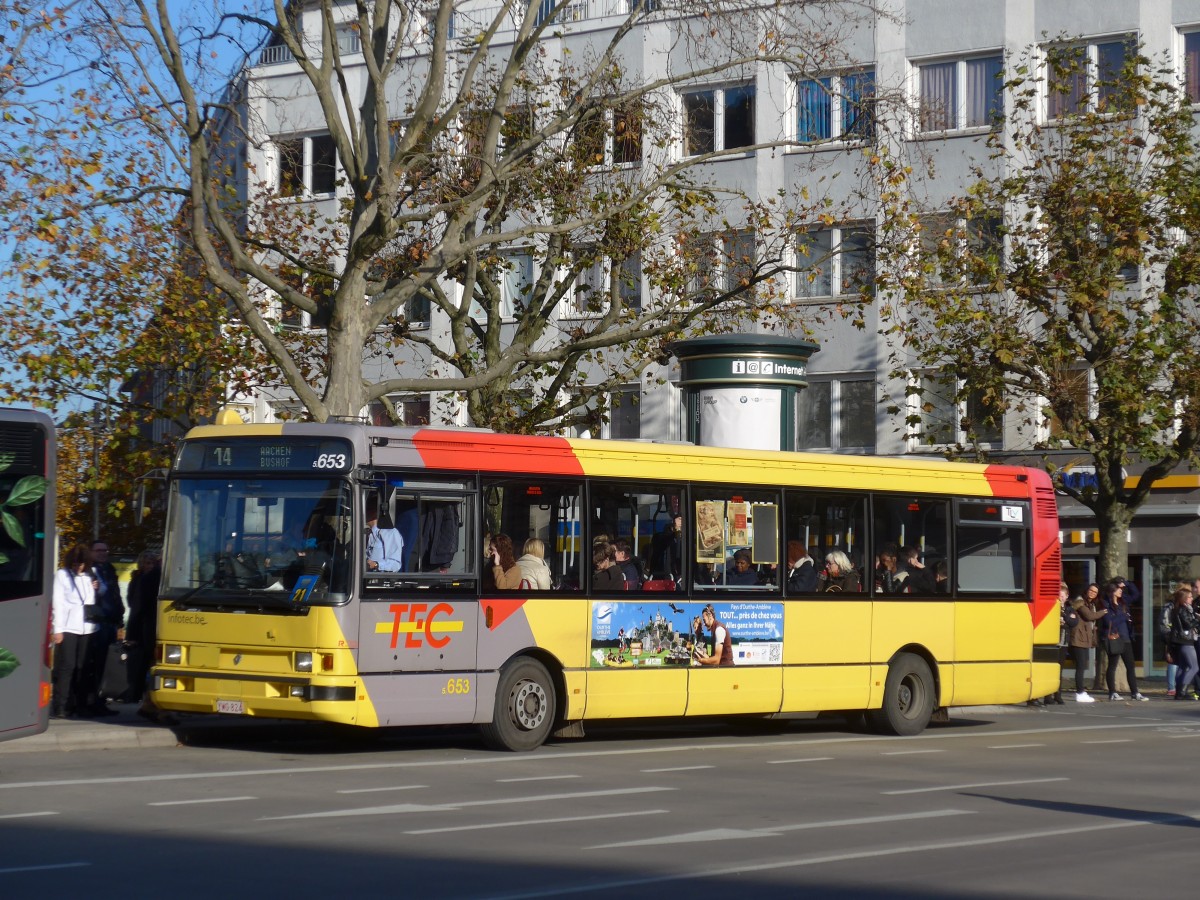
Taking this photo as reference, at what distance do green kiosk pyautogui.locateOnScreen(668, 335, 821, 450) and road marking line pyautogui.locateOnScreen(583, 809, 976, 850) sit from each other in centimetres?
1324

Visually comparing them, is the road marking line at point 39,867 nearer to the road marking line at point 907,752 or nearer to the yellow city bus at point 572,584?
the yellow city bus at point 572,584

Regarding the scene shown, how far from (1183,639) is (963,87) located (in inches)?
534

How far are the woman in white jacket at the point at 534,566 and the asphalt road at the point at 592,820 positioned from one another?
1521 millimetres

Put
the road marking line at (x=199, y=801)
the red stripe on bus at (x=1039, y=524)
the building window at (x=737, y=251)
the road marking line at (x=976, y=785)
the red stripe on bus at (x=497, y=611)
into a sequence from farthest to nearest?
1. the building window at (x=737, y=251)
2. the red stripe on bus at (x=1039, y=524)
3. the red stripe on bus at (x=497, y=611)
4. the road marking line at (x=976, y=785)
5. the road marking line at (x=199, y=801)

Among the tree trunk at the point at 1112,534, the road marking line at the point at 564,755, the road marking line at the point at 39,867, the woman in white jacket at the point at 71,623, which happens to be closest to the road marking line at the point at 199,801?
the road marking line at the point at 564,755

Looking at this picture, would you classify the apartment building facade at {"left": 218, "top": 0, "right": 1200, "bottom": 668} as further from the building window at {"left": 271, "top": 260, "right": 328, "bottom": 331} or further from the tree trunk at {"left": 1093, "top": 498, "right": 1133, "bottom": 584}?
the tree trunk at {"left": 1093, "top": 498, "right": 1133, "bottom": 584}

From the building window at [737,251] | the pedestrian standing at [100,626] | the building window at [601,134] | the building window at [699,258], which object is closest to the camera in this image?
the pedestrian standing at [100,626]

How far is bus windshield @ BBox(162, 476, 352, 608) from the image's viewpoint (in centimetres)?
1530

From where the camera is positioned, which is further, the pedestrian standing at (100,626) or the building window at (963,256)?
the building window at (963,256)

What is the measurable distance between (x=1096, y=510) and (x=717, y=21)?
465 inches

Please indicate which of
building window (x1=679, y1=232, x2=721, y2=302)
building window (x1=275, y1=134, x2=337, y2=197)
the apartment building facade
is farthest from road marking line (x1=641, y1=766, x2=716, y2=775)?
building window (x1=275, y1=134, x2=337, y2=197)

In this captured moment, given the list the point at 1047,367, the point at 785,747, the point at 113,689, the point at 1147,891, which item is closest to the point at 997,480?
the point at 785,747

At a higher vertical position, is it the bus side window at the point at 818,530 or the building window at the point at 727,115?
the building window at the point at 727,115

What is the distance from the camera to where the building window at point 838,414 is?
37.9m
